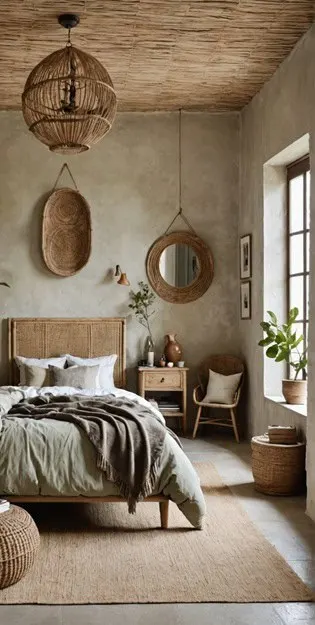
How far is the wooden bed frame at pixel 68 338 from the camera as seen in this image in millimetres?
8016

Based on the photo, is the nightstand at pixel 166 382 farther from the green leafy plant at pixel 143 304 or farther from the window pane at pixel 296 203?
the window pane at pixel 296 203

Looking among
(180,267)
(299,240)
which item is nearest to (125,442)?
(299,240)

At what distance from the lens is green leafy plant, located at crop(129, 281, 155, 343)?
26.8ft

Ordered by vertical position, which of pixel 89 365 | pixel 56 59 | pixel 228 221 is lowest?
pixel 89 365

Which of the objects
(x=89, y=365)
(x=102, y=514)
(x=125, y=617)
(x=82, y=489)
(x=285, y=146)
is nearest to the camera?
(x=125, y=617)

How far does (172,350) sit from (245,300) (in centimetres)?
93

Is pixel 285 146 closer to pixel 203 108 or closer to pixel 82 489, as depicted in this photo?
pixel 203 108

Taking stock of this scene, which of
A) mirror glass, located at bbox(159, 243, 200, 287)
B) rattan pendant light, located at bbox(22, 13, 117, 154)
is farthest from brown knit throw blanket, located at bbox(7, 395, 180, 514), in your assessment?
mirror glass, located at bbox(159, 243, 200, 287)

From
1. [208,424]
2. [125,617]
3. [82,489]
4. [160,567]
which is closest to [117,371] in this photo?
[208,424]

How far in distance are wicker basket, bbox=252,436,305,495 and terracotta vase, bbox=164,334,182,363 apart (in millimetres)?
2560

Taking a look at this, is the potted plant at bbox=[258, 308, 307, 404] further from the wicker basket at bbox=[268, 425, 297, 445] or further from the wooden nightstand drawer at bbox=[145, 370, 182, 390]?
the wooden nightstand drawer at bbox=[145, 370, 182, 390]

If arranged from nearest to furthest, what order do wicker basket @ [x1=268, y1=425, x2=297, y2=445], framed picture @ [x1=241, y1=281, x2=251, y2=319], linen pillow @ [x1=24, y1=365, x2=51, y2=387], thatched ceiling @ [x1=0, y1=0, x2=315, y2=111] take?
1. thatched ceiling @ [x1=0, y1=0, x2=315, y2=111]
2. wicker basket @ [x1=268, y1=425, x2=297, y2=445]
3. linen pillow @ [x1=24, y1=365, x2=51, y2=387]
4. framed picture @ [x1=241, y1=281, x2=251, y2=319]

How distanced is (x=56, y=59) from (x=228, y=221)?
3.60 meters

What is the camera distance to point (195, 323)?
8344 millimetres
